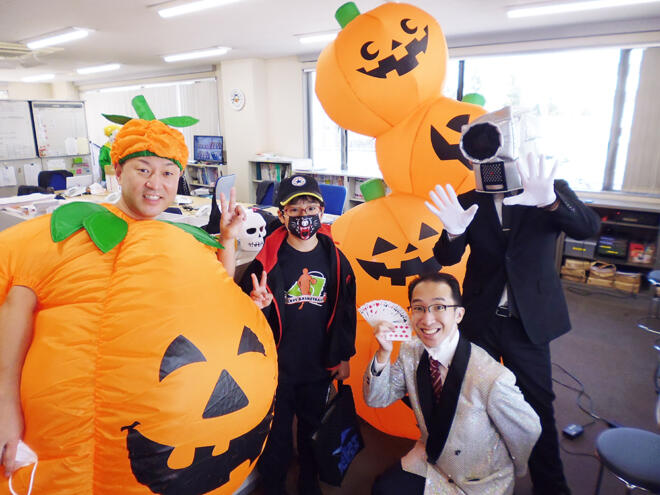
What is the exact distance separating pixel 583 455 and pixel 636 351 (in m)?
1.75

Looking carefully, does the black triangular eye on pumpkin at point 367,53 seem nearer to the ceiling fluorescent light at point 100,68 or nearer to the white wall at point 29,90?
the ceiling fluorescent light at point 100,68

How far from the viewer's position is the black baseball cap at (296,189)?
5.95 feet

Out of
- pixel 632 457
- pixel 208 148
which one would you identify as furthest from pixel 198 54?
pixel 632 457

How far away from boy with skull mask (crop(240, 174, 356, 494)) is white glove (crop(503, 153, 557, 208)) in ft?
2.52

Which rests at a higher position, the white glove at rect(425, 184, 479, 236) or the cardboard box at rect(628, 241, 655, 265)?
the white glove at rect(425, 184, 479, 236)

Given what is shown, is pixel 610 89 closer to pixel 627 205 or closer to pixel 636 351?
pixel 627 205

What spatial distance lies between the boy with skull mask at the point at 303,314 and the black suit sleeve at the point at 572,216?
863 millimetres

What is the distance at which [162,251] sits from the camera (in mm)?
1140

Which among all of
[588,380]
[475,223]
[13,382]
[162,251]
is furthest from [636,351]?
[13,382]

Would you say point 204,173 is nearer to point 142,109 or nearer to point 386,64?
point 386,64

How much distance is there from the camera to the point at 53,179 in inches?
246

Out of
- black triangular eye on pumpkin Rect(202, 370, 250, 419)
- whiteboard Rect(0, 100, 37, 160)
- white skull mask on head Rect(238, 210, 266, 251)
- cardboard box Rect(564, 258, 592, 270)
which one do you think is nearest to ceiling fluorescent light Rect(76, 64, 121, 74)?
whiteboard Rect(0, 100, 37, 160)

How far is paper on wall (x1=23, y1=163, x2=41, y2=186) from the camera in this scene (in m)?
6.32

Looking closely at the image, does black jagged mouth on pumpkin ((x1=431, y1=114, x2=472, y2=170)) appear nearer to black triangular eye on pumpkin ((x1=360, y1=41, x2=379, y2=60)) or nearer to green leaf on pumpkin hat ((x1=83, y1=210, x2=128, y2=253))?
black triangular eye on pumpkin ((x1=360, y1=41, x2=379, y2=60))
